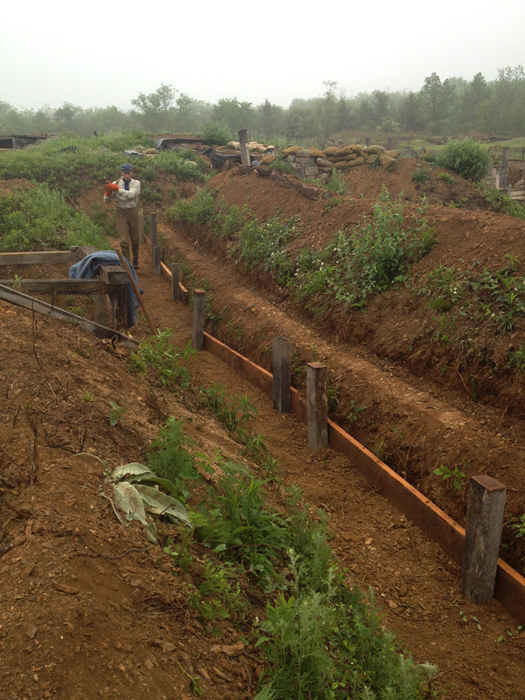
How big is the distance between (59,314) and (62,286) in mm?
338

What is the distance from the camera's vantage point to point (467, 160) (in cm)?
1825

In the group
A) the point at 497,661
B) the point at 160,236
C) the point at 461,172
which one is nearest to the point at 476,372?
the point at 497,661

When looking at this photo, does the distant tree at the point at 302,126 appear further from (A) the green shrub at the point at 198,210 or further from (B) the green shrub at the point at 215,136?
(A) the green shrub at the point at 198,210

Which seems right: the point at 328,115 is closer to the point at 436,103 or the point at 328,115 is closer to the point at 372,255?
the point at 436,103

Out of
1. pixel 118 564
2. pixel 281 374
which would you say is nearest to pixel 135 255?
pixel 281 374

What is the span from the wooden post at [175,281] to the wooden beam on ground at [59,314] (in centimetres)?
543

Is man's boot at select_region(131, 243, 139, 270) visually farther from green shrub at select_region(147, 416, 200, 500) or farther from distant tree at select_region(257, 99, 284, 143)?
distant tree at select_region(257, 99, 284, 143)

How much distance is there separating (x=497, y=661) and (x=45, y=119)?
79.9 m

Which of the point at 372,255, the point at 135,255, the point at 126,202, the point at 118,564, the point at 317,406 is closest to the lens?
the point at 118,564

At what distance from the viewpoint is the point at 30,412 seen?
11.1ft

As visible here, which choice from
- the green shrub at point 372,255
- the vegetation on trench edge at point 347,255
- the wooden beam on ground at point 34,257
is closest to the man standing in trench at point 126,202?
the vegetation on trench edge at point 347,255

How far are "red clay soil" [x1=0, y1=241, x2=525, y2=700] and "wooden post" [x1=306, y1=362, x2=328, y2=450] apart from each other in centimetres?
19

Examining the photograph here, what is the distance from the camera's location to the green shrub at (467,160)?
18.2 metres

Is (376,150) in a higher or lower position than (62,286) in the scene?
higher
